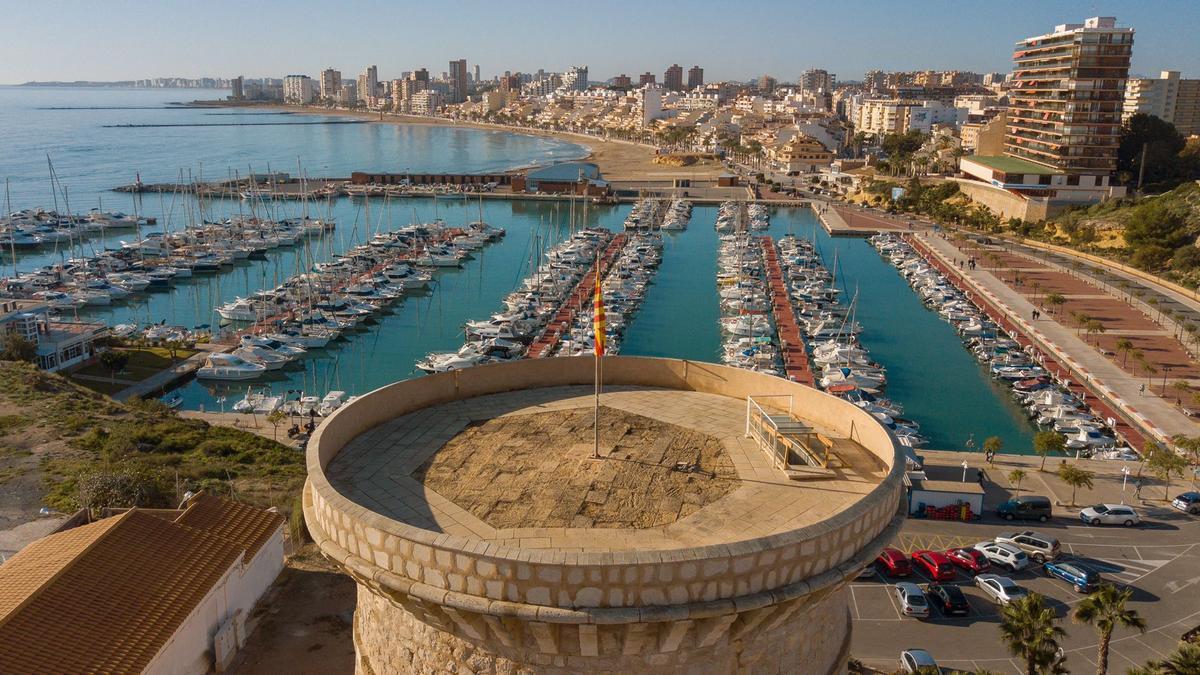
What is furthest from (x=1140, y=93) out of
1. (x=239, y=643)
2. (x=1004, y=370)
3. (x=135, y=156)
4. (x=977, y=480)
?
(x=135, y=156)

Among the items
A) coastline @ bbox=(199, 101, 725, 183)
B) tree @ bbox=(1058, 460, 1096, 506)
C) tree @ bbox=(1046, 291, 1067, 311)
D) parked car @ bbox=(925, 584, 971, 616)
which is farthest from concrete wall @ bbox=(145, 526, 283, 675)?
coastline @ bbox=(199, 101, 725, 183)

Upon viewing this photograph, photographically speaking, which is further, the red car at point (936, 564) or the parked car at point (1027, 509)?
the parked car at point (1027, 509)

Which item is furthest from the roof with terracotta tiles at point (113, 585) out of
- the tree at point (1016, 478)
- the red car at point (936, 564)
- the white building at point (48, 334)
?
the white building at point (48, 334)

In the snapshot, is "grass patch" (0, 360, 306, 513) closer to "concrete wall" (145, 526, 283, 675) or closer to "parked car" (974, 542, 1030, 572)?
"concrete wall" (145, 526, 283, 675)

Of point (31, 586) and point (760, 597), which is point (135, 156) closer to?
point (31, 586)

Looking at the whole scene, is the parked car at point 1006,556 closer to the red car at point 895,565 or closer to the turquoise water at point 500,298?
the red car at point 895,565

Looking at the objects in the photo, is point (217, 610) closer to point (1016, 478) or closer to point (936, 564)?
point (936, 564)

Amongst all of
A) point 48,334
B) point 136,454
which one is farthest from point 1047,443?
point 48,334
